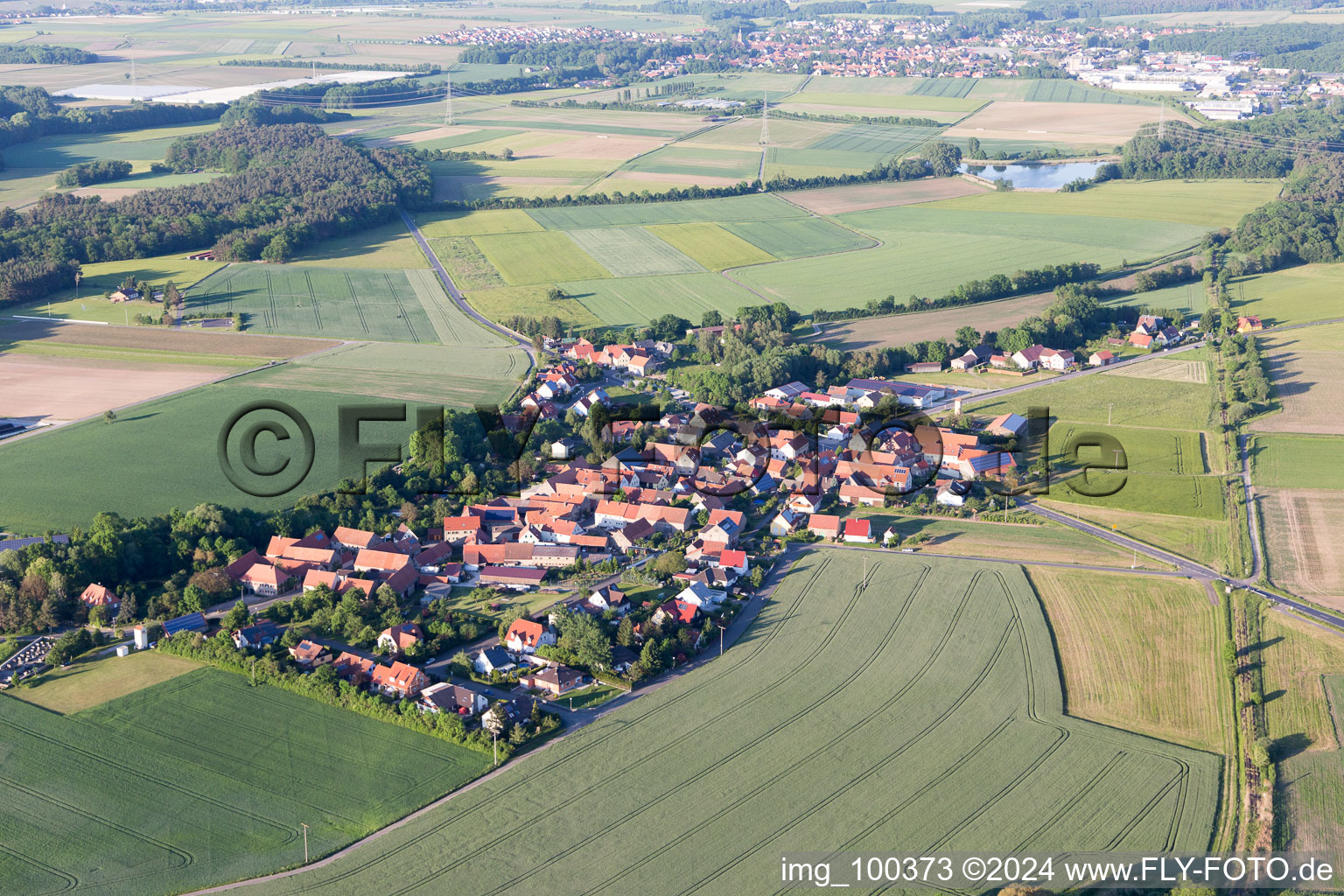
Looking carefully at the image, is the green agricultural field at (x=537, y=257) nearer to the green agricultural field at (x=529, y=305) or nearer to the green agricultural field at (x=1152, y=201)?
the green agricultural field at (x=529, y=305)

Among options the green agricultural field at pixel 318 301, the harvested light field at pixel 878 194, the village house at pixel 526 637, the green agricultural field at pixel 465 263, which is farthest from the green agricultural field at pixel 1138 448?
the harvested light field at pixel 878 194

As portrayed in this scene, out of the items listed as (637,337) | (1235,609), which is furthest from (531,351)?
(1235,609)

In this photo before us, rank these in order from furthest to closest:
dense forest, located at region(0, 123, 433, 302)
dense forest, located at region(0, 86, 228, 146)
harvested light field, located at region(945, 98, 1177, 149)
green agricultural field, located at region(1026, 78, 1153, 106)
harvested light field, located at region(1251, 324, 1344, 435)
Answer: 1. green agricultural field, located at region(1026, 78, 1153, 106)
2. harvested light field, located at region(945, 98, 1177, 149)
3. dense forest, located at region(0, 86, 228, 146)
4. dense forest, located at region(0, 123, 433, 302)
5. harvested light field, located at region(1251, 324, 1344, 435)

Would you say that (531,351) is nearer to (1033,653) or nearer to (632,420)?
(632,420)

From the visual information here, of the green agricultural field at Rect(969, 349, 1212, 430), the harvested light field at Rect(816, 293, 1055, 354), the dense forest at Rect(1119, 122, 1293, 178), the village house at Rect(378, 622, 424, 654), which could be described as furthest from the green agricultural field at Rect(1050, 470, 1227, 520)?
the dense forest at Rect(1119, 122, 1293, 178)

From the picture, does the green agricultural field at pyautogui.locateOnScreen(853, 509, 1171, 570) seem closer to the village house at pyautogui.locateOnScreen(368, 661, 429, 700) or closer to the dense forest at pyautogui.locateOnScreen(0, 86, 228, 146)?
the village house at pyautogui.locateOnScreen(368, 661, 429, 700)

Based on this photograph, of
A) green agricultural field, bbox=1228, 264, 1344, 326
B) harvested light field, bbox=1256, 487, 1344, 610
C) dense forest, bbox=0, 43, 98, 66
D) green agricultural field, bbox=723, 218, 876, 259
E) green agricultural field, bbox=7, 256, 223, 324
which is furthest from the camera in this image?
dense forest, bbox=0, 43, 98, 66
